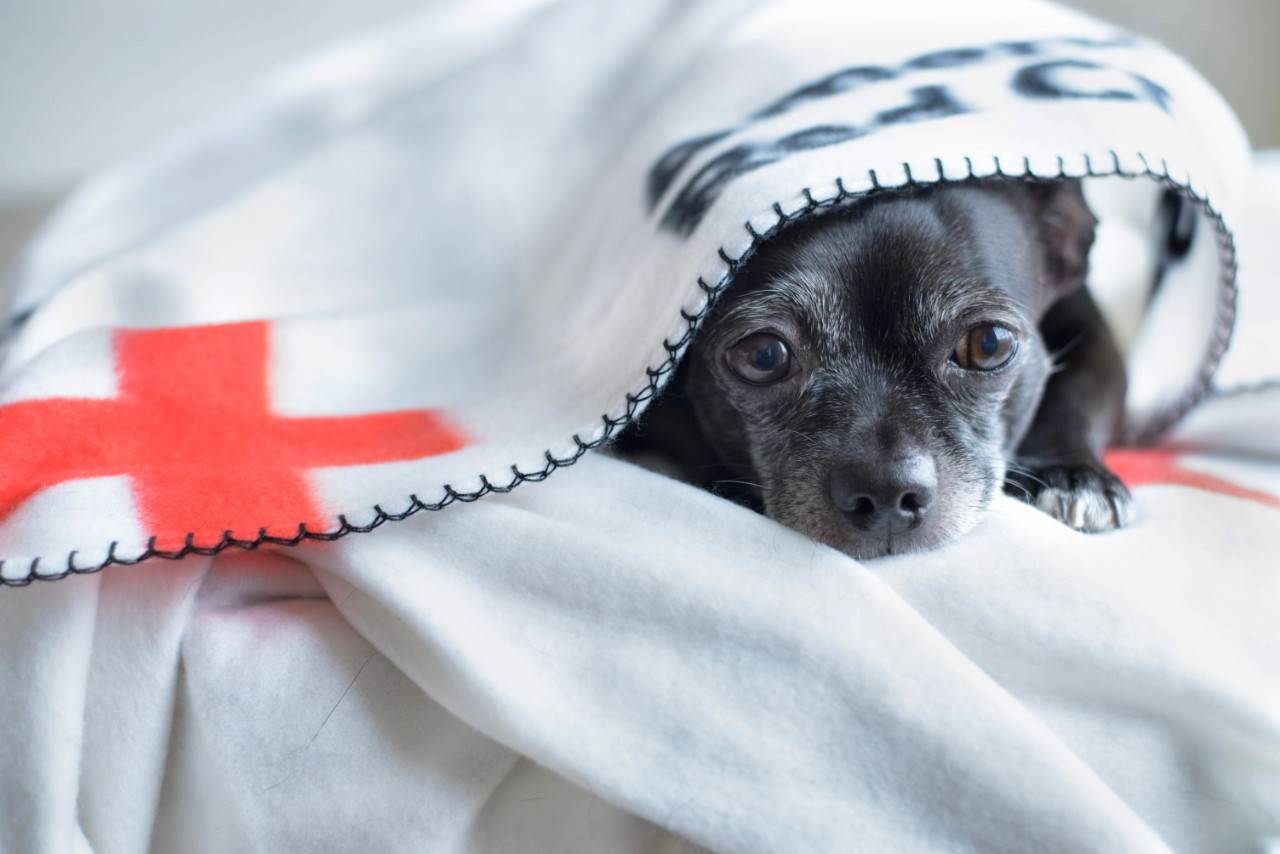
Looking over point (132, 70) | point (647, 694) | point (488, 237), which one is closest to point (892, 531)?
point (647, 694)

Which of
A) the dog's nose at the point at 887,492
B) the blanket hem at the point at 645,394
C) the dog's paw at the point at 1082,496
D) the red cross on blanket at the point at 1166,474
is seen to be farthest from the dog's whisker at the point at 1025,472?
the blanket hem at the point at 645,394

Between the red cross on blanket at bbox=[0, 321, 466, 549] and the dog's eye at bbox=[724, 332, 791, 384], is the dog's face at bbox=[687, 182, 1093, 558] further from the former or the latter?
the red cross on blanket at bbox=[0, 321, 466, 549]

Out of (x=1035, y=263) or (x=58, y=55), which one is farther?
(x=58, y=55)

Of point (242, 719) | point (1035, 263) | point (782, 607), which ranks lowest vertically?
point (242, 719)

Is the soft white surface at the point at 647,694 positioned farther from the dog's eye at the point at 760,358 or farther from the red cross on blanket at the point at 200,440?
the dog's eye at the point at 760,358

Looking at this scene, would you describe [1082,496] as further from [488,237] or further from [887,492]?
[488,237]

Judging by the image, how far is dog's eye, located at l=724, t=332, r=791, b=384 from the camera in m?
1.17

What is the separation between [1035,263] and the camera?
4.36 feet

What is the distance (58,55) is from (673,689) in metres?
1.98

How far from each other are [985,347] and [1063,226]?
0.99 feet

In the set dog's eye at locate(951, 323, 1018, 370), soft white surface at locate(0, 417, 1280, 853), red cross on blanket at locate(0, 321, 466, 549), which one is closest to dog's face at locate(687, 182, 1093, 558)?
dog's eye at locate(951, 323, 1018, 370)

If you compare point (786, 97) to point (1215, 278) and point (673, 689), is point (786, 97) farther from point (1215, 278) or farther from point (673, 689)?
point (673, 689)

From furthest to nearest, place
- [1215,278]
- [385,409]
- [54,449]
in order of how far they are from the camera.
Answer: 1. [1215,278]
2. [385,409]
3. [54,449]

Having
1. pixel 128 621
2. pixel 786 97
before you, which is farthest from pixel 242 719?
pixel 786 97
